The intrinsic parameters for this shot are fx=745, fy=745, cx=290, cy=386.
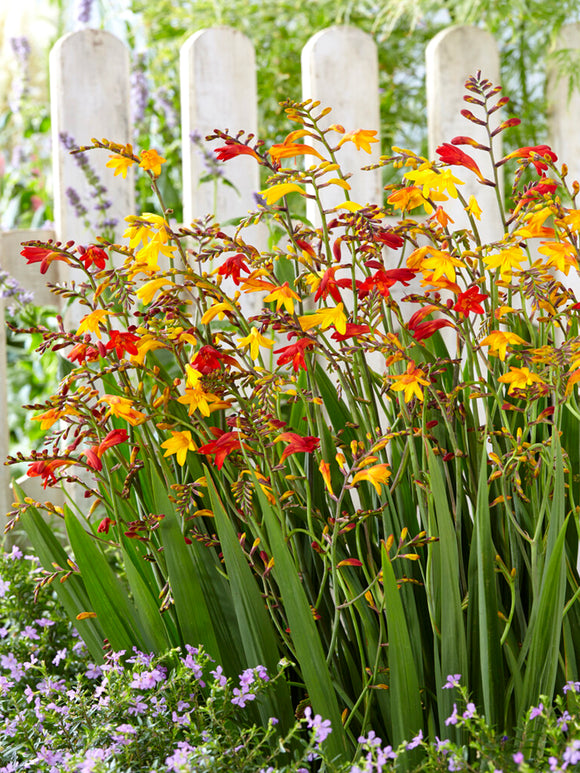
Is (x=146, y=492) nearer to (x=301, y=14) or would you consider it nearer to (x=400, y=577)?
(x=400, y=577)

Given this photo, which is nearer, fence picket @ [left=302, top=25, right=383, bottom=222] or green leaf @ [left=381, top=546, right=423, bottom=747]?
green leaf @ [left=381, top=546, right=423, bottom=747]

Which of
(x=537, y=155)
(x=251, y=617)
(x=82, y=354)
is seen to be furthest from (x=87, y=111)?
(x=251, y=617)

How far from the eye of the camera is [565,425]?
2.86 feet

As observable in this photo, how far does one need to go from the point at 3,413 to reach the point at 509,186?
141 centimetres

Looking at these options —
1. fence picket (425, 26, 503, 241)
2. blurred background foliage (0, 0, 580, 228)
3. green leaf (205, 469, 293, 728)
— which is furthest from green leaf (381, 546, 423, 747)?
blurred background foliage (0, 0, 580, 228)

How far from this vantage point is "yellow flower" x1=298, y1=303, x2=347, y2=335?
26.4 inches

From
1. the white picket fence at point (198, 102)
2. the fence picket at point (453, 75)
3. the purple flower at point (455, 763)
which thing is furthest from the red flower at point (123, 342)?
the fence picket at point (453, 75)

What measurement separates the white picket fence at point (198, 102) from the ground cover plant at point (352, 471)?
70 cm

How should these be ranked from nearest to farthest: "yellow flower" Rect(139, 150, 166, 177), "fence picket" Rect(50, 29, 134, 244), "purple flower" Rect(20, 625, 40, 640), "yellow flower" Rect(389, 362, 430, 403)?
"yellow flower" Rect(389, 362, 430, 403)
"yellow flower" Rect(139, 150, 166, 177)
"purple flower" Rect(20, 625, 40, 640)
"fence picket" Rect(50, 29, 134, 244)

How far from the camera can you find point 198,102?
146 cm

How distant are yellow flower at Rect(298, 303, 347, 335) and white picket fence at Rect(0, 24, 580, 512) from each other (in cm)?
78

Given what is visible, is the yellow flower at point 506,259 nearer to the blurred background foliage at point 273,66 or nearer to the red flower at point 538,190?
the red flower at point 538,190

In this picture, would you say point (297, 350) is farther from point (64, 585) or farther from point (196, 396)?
point (64, 585)

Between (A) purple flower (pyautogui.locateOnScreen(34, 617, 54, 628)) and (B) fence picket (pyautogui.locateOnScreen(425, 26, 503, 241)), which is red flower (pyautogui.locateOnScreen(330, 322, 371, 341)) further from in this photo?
(B) fence picket (pyautogui.locateOnScreen(425, 26, 503, 241))
